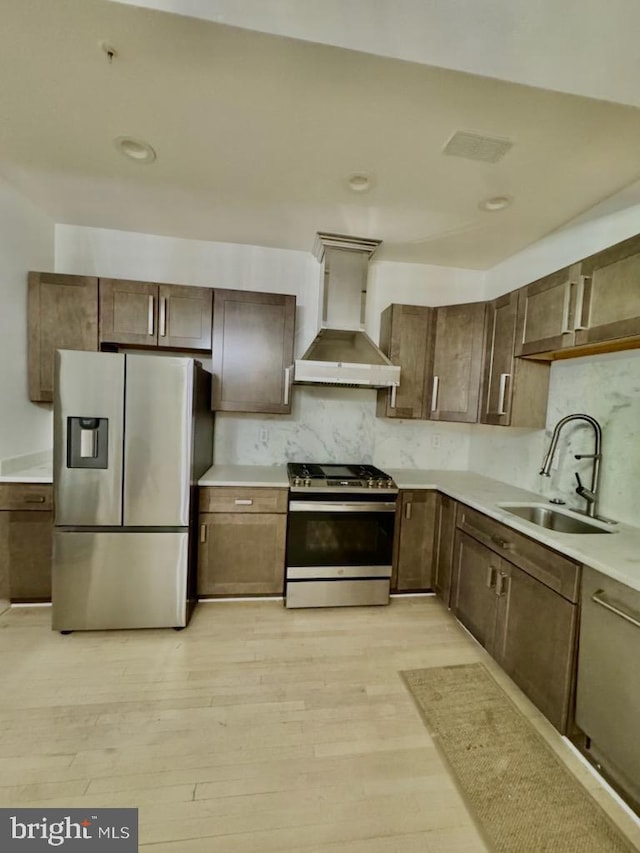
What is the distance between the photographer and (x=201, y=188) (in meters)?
2.15

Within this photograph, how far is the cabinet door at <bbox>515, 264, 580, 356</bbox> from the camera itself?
196 cm

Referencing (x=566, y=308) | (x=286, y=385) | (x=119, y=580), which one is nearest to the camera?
(x=566, y=308)

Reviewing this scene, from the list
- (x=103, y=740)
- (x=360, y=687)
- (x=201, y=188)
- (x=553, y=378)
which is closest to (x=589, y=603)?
(x=360, y=687)

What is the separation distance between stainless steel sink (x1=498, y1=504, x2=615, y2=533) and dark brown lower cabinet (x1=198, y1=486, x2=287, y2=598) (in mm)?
1537

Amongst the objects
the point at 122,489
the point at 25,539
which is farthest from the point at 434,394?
the point at 25,539

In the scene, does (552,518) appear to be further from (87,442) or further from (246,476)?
(87,442)

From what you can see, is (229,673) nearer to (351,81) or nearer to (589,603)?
(589,603)

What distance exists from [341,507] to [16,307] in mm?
2628

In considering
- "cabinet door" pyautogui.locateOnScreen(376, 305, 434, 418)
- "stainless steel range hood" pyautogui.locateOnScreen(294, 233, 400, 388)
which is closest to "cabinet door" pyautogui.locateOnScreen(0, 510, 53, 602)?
"stainless steel range hood" pyautogui.locateOnScreen(294, 233, 400, 388)

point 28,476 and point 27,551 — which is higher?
point 28,476

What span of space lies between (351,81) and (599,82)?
3.01ft

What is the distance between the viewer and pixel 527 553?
181 centimetres

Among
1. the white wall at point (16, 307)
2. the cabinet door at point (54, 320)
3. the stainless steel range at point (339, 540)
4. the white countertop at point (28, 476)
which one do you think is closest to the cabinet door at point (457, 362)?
the stainless steel range at point (339, 540)

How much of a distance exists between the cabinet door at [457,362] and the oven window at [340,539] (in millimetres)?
993
